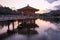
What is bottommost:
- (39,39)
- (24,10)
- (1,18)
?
(39,39)

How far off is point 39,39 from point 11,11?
6.21 meters

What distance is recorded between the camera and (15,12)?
32.7ft

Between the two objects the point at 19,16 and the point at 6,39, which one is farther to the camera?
the point at 19,16

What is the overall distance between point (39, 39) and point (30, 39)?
231 millimetres

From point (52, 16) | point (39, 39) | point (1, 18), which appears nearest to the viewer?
point (39, 39)

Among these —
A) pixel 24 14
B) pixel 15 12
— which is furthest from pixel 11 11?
pixel 24 14

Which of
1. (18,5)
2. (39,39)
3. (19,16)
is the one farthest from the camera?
(19,16)

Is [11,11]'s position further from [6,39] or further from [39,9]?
[6,39]

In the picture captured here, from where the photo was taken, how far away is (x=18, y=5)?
8.87 metres

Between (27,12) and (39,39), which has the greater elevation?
(27,12)

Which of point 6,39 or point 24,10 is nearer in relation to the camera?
point 6,39

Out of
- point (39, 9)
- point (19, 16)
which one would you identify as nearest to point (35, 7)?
point (39, 9)

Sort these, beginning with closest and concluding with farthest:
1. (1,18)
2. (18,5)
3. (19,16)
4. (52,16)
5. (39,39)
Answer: (39,39), (1,18), (18,5), (19,16), (52,16)

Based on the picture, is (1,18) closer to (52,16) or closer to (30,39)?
(30,39)
